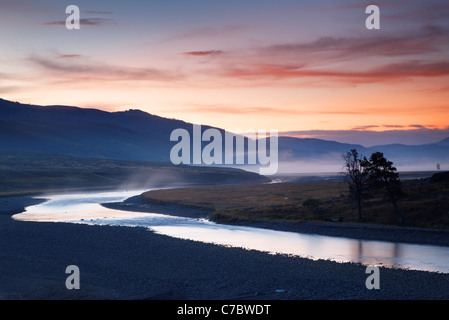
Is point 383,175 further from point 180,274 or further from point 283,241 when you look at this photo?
point 180,274

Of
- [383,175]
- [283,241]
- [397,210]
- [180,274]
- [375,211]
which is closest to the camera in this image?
[180,274]

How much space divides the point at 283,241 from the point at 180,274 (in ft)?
61.2

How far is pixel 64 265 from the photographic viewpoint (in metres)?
34.1

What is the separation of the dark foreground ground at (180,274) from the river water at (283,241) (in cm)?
421

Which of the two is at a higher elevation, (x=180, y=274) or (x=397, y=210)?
(x=397, y=210)

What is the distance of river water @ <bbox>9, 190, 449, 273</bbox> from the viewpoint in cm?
3844

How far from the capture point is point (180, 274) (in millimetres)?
32125

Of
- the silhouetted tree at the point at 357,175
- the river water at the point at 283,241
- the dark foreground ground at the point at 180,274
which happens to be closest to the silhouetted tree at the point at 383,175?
the silhouetted tree at the point at 357,175

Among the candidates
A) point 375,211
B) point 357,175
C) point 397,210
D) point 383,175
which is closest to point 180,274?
point 397,210

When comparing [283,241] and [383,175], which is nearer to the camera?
[283,241]

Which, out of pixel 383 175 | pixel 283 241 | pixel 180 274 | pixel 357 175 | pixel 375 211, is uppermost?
pixel 357 175
